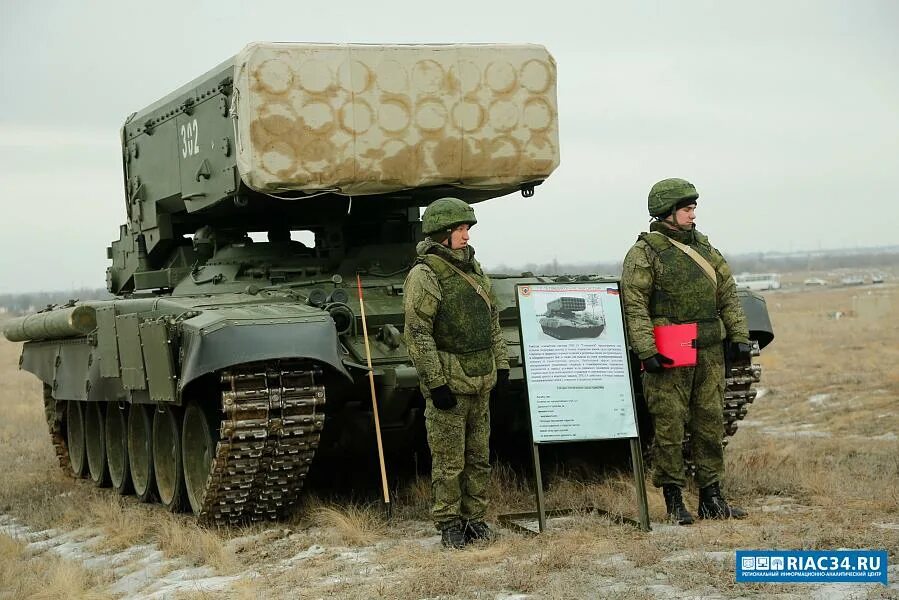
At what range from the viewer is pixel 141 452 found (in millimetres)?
11602

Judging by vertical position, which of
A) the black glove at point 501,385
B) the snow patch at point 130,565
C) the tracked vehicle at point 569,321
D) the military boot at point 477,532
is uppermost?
the tracked vehicle at point 569,321

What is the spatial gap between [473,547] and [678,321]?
1.90 metres

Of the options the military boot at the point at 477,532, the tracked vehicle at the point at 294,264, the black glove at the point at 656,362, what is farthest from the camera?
the tracked vehicle at the point at 294,264

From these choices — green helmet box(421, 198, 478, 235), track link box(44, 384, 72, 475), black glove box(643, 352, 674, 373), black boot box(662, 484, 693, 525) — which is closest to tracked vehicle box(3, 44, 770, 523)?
green helmet box(421, 198, 478, 235)

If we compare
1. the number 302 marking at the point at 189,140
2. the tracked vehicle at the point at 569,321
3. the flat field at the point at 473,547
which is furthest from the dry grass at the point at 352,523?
the number 302 marking at the point at 189,140

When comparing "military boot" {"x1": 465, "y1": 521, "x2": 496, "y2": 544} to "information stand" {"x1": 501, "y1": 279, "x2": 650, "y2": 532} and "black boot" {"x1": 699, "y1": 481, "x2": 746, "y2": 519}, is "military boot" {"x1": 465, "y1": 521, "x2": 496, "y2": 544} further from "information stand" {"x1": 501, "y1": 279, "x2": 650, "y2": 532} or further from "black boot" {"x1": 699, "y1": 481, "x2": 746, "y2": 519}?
"black boot" {"x1": 699, "y1": 481, "x2": 746, "y2": 519}

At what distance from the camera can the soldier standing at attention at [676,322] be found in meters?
8.39

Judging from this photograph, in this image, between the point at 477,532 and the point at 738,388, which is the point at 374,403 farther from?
the point at 738,388

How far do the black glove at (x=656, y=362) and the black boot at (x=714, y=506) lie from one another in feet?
2.80

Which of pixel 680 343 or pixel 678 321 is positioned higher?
pixel 678 321

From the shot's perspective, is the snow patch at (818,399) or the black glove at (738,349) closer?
the black glove at (738,349)

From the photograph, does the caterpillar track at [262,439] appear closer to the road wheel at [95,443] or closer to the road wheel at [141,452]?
the road wheel at [141,452]

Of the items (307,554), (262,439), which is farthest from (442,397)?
(262,439)

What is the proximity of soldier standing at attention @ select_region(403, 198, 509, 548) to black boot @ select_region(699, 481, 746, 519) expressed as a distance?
55.7 inches
